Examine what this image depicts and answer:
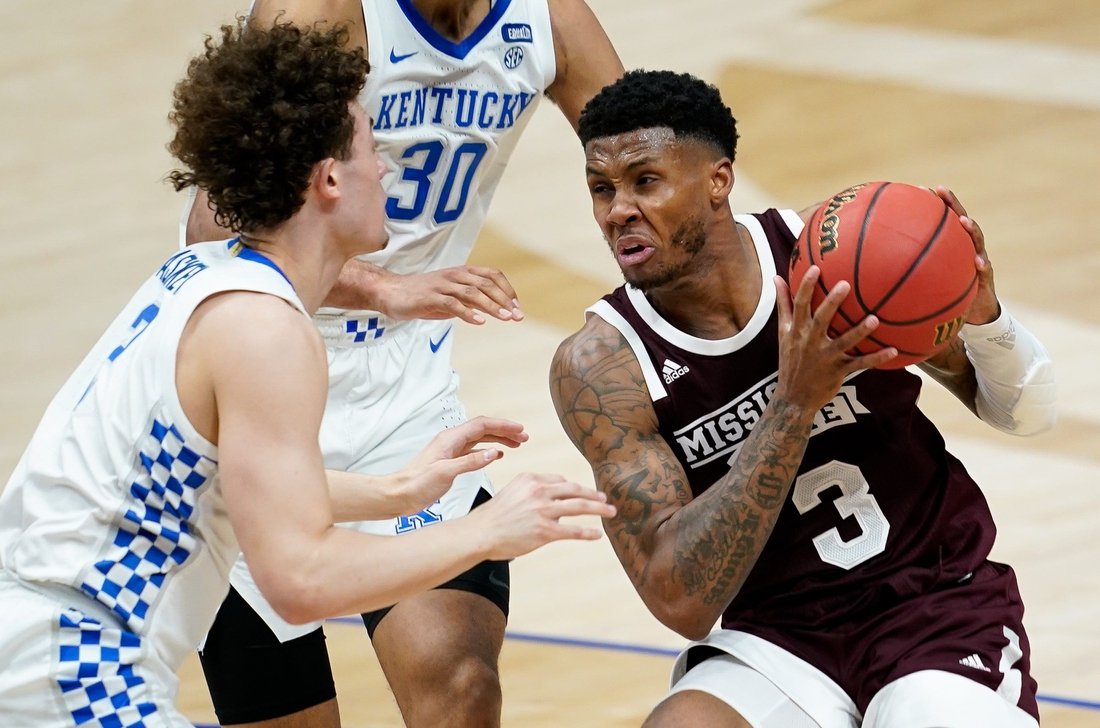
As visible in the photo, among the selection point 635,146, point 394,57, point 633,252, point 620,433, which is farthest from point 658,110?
point 394,57

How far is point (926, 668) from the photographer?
3438 mm

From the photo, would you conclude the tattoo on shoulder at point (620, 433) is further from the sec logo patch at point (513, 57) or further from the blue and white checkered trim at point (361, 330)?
the sec logo patch at point (513, 57)

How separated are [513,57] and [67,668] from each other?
2.38 meters

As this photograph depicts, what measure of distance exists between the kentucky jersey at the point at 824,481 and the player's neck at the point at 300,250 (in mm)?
1049

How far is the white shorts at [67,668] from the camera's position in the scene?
263 cm

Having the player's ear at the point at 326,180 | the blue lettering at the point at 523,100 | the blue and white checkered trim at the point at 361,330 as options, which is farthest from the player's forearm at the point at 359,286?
the player's ear at the point at 326,180

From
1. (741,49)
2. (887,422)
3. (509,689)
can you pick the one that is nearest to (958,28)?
(741,49)

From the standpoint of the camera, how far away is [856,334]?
3203mm

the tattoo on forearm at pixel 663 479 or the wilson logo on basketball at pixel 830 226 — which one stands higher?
the wilson logo on basketball at pixel 830 226

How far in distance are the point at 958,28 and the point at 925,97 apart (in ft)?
2.86

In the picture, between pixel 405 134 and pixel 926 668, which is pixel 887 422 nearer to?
pixel 926 668

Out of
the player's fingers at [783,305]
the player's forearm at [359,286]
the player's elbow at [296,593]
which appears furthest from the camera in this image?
the player's forearm at [359,286]

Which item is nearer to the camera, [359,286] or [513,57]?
[359,286]

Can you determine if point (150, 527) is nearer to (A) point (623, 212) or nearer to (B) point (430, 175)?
(A) point (623, 212)
